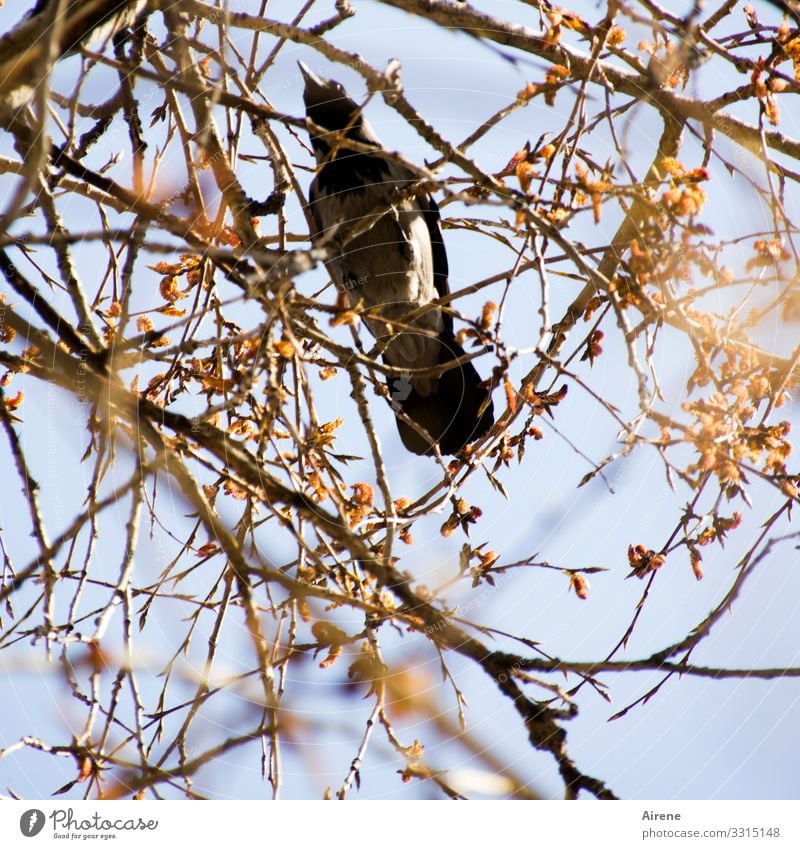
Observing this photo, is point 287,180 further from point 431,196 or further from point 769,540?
point 769,540

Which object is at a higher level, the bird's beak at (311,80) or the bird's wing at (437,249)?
the bird's beak at (311,80)

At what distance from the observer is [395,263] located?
2654 millimetres

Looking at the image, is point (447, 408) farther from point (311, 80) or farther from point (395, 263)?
point (311, 80)

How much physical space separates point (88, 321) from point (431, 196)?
1.28 meters
